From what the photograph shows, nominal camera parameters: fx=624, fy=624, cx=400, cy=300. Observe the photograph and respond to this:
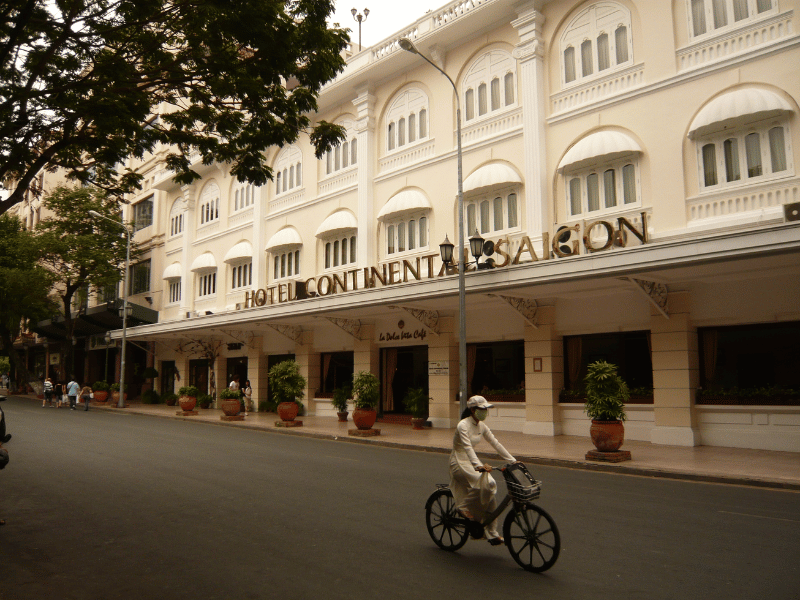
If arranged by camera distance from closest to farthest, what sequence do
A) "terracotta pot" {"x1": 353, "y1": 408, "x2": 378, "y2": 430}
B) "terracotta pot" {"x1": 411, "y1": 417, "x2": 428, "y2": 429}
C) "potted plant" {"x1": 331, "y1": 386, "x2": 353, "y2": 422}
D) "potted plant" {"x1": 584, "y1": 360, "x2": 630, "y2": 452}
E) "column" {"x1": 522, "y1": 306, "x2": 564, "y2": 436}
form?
"potted plant" {"x1": 584, "y1": 360, "x2": 630, "y2": 452} < "column" {"x1": 522, "y1": 306, "x2": 564, "y2": 436} < "terracotta pot" {"x1": 353, "y1": 408, "x2": 378, "y2": 430} < "terracotta pot" {"x1": 411, "y1": 417, "x2": 428, "y2": 429} < "potted plant" {"x1": 331, "y1": 386, "x2": 353, "y2": 422}

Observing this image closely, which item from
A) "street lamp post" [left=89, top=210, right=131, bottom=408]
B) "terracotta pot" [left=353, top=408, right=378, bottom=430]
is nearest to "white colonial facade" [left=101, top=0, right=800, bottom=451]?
"terracotta pot" [left=353, top=408, right=378, bottom=430]

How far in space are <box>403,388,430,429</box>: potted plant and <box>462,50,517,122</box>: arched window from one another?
9.23 meters

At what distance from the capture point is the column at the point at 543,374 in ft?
57.6

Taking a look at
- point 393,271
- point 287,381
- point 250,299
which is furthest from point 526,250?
point 250,299

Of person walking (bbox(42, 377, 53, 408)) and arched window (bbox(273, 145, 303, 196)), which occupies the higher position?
arched window (bbox(273, 145, 303, 196))

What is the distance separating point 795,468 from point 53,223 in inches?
1473

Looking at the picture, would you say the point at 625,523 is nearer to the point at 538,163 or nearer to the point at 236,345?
the point at 538,163

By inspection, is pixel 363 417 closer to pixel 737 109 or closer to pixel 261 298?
pixel 261 298

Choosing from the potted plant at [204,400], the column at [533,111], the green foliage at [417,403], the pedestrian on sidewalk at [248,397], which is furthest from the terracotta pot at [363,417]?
the potted plant at [204,400]

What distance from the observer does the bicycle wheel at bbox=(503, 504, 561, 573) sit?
5.55 m

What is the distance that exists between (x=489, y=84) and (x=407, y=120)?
12.2ft

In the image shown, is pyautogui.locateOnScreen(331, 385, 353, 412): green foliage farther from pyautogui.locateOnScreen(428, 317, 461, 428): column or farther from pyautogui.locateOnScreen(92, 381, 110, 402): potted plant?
pyautogui.locateOnScreen(92, 381, 110, 402): potted plant

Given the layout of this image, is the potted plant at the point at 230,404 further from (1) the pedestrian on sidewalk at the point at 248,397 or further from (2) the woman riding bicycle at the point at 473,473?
(2) the woman riding bicycle at the point at 473,473

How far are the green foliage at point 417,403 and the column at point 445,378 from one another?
242mm
